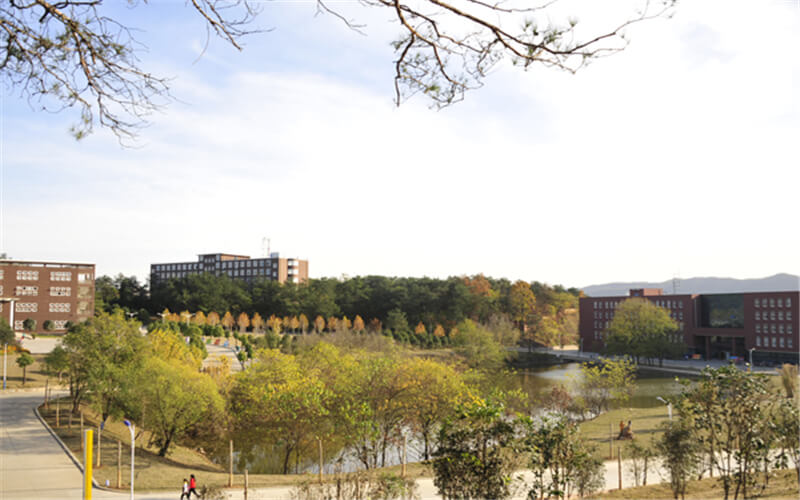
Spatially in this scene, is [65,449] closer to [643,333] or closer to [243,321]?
[643,333]

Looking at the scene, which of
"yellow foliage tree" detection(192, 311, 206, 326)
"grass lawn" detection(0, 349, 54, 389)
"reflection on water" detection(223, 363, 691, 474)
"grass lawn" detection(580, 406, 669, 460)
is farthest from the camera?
"yellow foliage tree" detection(192, 311, 206, 326)

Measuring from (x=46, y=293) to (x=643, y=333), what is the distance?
4572cm

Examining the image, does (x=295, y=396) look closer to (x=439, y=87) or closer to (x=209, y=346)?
(x=439, y=87)

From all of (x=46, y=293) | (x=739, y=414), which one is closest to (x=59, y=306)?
(x=46, y=293)

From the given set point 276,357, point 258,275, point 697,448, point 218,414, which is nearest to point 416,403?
point 276,357

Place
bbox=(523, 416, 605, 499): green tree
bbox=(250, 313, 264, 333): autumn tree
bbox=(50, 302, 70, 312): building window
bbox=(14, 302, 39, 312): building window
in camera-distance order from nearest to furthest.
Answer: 1. bbox=(523, 416, 605, 499): green tree
2. bbox=(14, 302, 39, 312): building window
3. bbox=(50, 302, 70, 312): building window
4. bbox=(250, 313, 264, 333): autumn tree

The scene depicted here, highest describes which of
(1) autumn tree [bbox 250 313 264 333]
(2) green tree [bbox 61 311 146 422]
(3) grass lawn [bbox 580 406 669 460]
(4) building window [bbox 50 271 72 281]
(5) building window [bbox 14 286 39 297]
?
(4) building window [bbox 50 271 72 281]

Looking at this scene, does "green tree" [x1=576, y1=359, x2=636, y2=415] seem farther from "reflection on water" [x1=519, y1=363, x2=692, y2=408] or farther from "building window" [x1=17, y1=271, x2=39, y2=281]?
"building window" [x1=17, y1=271, x2=39, y2=281]

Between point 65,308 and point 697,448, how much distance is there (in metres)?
47.3

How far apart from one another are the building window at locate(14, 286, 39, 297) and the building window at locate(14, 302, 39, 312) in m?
0.70

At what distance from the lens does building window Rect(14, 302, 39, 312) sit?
4144 centimetres

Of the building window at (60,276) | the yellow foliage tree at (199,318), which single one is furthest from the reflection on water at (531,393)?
the building window at (60,276)

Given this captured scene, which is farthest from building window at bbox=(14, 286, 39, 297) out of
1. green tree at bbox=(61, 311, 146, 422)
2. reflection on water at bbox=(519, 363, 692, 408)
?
reflection on water at bbox=(519, 363, 692, 408)

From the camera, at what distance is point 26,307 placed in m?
41.8
